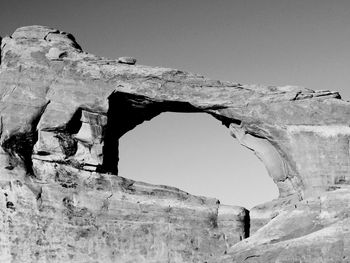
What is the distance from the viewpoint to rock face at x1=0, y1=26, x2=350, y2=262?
23078 millimetres

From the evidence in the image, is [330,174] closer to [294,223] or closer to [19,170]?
[294,223]

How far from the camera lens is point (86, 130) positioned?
27000mm

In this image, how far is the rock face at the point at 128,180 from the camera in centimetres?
2308

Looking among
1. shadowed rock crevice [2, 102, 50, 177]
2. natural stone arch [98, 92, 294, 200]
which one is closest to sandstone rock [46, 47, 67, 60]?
shadowed rock crevice [2, 102, 50, 177]

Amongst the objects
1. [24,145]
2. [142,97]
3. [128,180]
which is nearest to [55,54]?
[142,97]

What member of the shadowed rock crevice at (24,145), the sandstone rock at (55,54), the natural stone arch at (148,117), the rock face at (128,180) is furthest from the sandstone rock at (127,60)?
the shadowed rock crevice at (24,145)

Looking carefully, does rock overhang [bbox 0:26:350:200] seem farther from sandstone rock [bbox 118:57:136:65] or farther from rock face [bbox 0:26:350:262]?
sandstone rock [bbox 118:57:136:65]

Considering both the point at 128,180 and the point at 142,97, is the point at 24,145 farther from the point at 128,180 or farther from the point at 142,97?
the point at 142,97

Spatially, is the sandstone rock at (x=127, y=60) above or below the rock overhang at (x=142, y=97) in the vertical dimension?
above

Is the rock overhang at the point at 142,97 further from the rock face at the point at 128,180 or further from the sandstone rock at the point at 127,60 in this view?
the sandstone rock at the point at 127,60

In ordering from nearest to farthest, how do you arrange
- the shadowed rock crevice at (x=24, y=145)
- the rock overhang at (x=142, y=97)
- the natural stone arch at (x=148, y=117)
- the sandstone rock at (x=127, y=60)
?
A: the shadowed rock crevice at (x=24, y=145) → the rock overhang at (x=142, y=97) → the natural stone arch at (x=148, y=117) → the sandstone rock at (x=127, y=60)

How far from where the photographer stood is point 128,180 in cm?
2636

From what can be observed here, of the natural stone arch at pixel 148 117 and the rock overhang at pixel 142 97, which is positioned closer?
the rock overhang at pixel 142 97

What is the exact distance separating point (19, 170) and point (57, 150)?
202 cm
